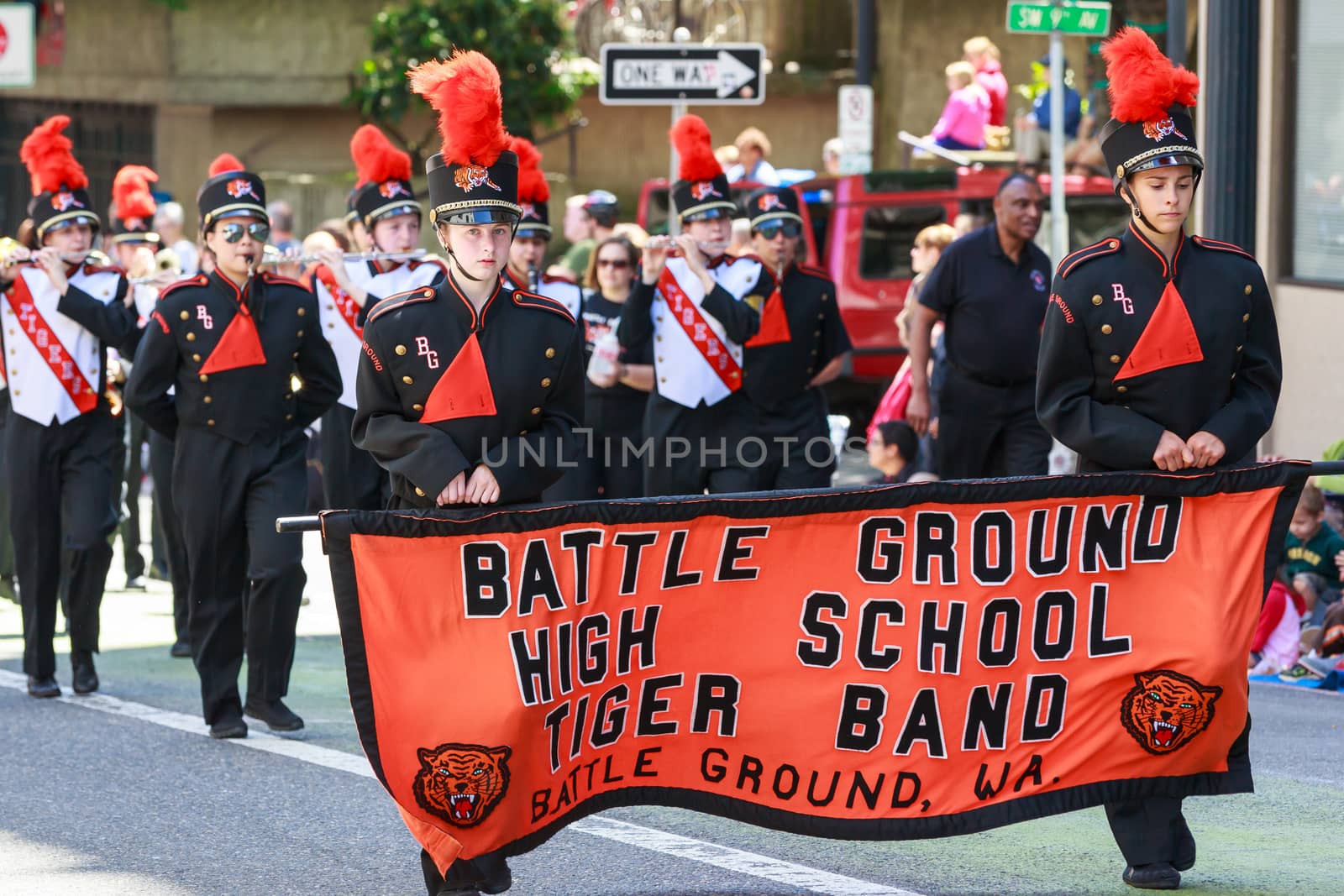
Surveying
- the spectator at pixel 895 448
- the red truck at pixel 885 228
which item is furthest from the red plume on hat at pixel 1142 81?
the red truck at pixel 885 228

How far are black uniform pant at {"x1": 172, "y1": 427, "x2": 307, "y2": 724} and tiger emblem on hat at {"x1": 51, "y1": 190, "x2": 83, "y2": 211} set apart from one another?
6.50ft

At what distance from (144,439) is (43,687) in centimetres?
463

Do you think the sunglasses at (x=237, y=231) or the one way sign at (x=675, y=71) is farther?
the one way sign at (x=675, y=71)

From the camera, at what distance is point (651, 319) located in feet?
33.8

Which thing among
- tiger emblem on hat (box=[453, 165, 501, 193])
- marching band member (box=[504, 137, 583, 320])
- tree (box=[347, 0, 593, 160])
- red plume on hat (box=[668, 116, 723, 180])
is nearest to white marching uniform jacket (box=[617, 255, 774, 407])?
red plume on hat (box=[668, 116, 723, 180])

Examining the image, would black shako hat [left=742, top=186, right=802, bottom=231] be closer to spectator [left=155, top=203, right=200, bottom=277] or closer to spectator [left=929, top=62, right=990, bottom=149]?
spectator [left=155, top=203, right=200, bottom=277]

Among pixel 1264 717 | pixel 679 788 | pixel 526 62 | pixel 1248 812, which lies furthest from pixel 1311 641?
pixel 526 62

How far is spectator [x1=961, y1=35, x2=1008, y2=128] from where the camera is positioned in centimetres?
2039

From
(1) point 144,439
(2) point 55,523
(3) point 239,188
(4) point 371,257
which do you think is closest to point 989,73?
(1) point 144,439

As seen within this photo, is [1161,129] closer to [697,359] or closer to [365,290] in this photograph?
[697,359]

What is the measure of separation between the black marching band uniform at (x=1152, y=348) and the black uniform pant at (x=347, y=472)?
5033mm

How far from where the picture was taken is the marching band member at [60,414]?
379 inches

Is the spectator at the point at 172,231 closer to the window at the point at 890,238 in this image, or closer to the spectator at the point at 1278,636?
the window at the point at 890,238

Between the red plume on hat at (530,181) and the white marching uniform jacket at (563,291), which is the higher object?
the red plume on hat at (530,181)
